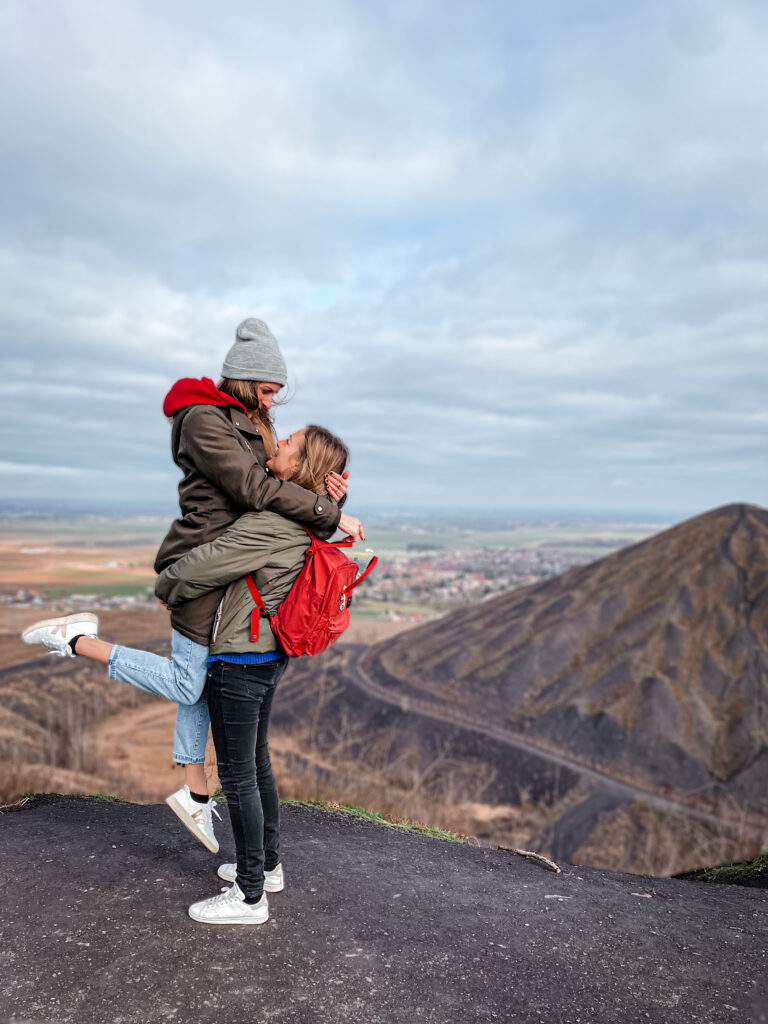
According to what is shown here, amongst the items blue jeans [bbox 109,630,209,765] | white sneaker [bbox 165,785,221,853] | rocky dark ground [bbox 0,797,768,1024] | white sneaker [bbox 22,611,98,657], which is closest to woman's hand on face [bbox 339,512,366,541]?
blue jeans [bbox 109,630,209,765]

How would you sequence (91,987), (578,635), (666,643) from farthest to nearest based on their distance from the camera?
(578,635), (666,643), (91,987)

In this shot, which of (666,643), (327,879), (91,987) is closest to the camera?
(91,987)

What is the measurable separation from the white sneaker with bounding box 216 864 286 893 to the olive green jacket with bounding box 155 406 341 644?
168cm

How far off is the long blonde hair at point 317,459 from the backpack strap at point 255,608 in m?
0.57

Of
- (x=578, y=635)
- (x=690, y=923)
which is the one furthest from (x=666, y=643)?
(x=690, y=923)

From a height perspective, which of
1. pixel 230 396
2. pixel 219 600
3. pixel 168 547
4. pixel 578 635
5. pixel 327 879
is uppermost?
pixel 230 396

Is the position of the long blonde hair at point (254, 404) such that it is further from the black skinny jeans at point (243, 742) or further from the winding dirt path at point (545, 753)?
the winding dirt path at point (545, 753)

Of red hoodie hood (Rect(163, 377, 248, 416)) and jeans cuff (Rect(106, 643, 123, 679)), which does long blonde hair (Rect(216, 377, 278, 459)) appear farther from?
jeans cuff (Rect(106, 643, 123, 679))

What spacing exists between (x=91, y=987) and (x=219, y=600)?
189 cm

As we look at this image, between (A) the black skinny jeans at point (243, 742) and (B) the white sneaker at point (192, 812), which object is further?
(B) the white sneaker at point (192, 812)

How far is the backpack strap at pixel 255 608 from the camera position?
3.80 m

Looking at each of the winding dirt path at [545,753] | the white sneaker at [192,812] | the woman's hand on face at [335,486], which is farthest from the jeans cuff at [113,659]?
the winding dirt path at [545,753]

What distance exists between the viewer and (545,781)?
22781mm

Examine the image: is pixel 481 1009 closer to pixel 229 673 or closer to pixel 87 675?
pixel 229 673
